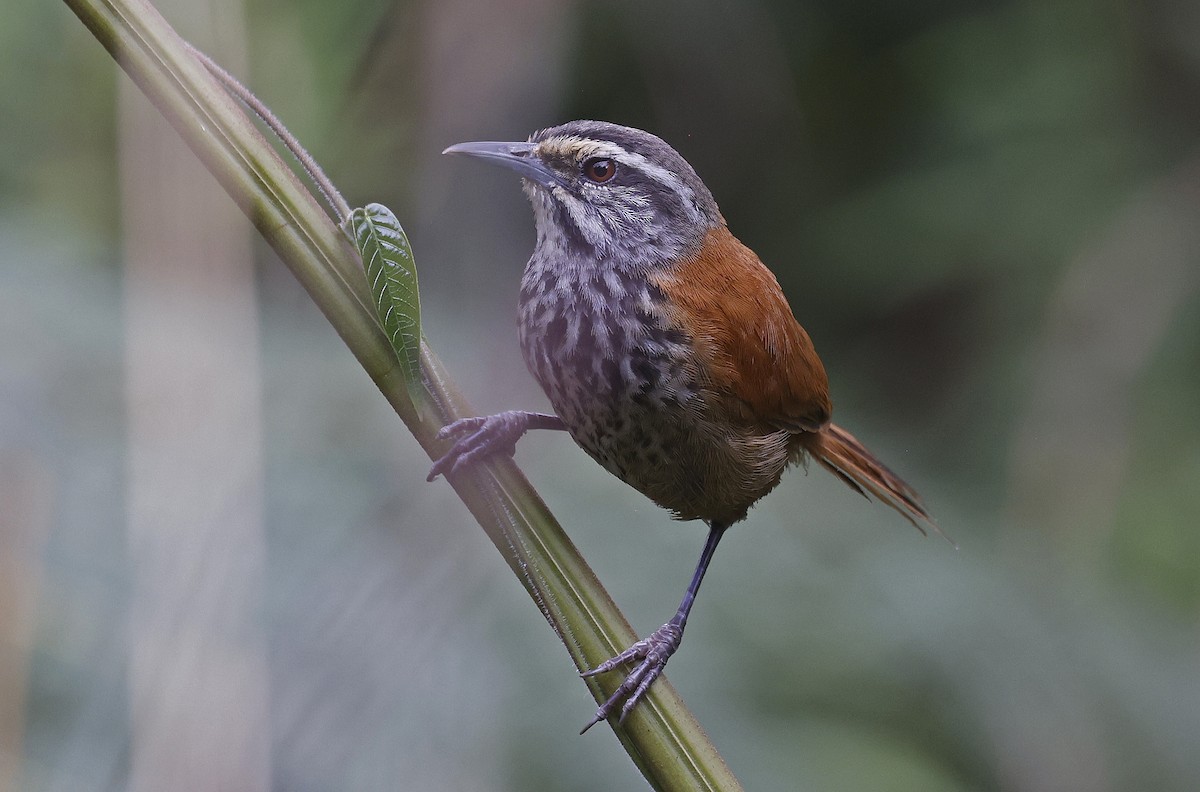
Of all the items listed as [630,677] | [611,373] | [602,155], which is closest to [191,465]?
[611,373]

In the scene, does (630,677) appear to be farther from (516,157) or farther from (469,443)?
(516,157)

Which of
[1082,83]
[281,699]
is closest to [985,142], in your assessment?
[1082,83]

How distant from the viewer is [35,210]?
2740mm

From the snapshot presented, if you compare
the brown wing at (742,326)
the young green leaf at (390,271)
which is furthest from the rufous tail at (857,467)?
the young green leaf at (390,271)

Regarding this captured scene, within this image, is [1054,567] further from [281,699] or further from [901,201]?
[281,699]

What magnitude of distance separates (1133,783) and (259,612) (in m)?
2.32

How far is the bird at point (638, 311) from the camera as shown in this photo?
5.55ft

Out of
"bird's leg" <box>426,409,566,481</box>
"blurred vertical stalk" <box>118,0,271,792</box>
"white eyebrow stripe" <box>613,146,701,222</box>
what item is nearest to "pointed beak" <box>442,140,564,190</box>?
"white eyebrow stripe" <box>613,146,701,222</box>

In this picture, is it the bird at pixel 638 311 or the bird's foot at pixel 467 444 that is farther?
the bird at pixel 638 311

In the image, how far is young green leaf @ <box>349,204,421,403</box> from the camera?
1.13 meters

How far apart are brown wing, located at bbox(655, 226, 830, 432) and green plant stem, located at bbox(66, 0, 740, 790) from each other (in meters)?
0.59

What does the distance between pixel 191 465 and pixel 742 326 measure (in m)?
1.18

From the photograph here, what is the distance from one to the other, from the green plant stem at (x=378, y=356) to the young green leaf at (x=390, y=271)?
53mm

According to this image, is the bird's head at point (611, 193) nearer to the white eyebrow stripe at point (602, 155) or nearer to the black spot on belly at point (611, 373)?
the white eyebrow stripe at point (602, 155)
